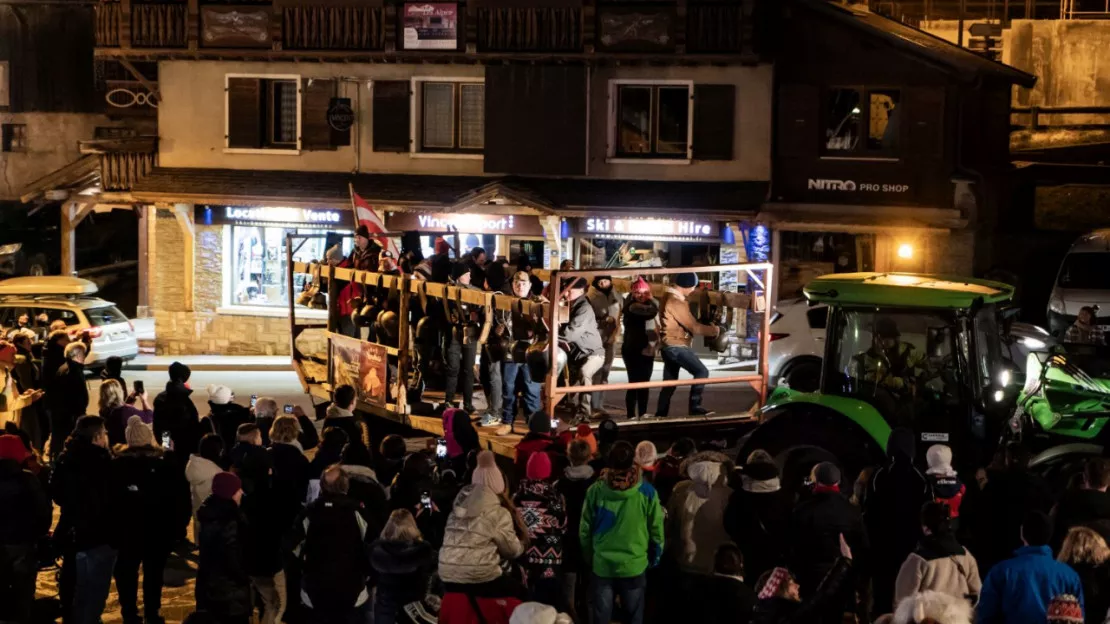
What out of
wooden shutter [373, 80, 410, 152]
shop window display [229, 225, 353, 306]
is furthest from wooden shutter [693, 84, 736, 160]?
shop window display [229, 225, 353, 306]

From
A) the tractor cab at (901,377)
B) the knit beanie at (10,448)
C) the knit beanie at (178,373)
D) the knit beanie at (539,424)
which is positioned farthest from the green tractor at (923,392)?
the knit beanie at (10,448)

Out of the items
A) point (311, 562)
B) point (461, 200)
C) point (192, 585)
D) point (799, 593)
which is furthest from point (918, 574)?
point (461, 200)

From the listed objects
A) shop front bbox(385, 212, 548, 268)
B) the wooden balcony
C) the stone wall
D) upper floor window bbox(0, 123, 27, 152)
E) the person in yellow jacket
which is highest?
the wooden balcony

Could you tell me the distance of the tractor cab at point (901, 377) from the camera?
12.9 metres

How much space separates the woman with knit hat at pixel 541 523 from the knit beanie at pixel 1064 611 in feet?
11.9

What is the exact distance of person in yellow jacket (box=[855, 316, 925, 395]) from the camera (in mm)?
13055

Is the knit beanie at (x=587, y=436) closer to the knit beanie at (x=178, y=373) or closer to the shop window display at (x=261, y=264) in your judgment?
the knit beanie at (x=178, y=373)

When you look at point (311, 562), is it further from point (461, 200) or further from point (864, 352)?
point (461, 200)

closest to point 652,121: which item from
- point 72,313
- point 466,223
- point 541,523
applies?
point 466,223

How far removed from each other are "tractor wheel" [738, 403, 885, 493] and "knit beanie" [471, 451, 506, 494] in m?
3.86

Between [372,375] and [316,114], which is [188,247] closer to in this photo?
[316,114]

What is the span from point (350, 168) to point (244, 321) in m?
3.79

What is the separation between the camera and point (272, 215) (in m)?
28.8

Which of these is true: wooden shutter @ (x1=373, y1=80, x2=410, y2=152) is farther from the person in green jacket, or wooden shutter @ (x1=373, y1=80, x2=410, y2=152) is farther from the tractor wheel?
the person in green jacket
